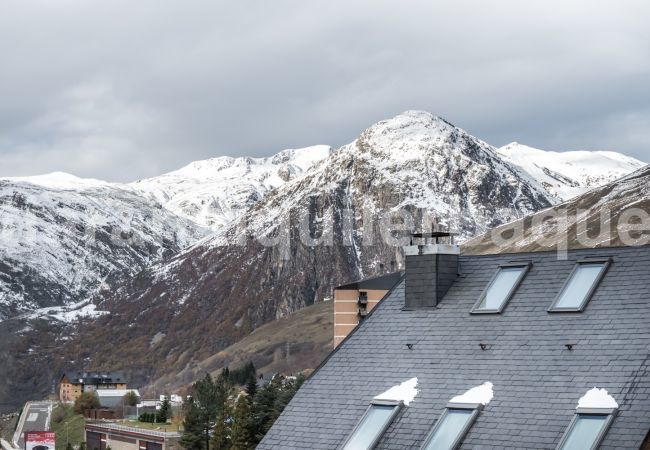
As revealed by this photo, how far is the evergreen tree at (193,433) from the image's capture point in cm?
10319

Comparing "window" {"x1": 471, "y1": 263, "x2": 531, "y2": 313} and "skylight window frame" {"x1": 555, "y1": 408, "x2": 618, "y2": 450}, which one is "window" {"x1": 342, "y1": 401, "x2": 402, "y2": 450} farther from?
"skylight window frame" {"x1": 555, "y1": 408, "x2": 618, "y2": 450}

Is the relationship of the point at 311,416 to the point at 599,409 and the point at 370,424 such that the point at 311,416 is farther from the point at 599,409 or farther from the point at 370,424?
the point at 599,409

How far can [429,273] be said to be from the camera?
28.9 metres

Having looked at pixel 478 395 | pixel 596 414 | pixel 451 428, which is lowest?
pixel 596 414

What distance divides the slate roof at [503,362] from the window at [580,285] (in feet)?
0.68

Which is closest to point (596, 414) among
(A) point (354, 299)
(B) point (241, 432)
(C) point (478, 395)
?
(C) point (478, 395)

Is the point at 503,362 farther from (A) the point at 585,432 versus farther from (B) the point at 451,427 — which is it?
(A) the point at 585,432

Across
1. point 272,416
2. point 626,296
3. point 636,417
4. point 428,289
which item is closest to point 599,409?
point 636,417

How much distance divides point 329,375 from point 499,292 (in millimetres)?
5188

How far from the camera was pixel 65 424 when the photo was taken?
636 feet

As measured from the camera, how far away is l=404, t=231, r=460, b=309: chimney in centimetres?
2878

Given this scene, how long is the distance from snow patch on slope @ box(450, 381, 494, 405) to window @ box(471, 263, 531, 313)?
2510mm

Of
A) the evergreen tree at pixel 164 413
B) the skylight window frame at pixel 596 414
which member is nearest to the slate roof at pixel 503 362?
the skylight window frame at pixel 596 414

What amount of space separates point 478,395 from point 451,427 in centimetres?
101
